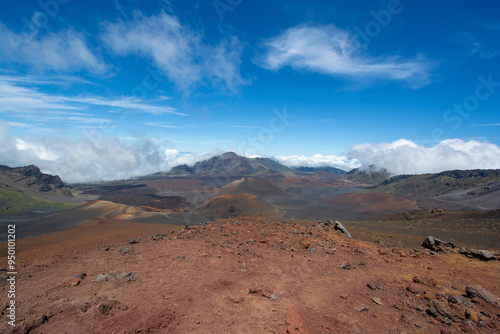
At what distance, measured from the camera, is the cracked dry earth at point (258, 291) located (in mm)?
4805

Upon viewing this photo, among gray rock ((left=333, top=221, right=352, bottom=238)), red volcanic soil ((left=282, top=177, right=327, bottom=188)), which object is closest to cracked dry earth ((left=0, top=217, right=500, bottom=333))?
gray rock ((left=333, top=221, right=352, bottom=238))

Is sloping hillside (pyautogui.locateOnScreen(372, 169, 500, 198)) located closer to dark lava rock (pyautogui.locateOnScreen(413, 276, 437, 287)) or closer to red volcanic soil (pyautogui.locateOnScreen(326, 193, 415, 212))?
red volcanic soil (pyautogui.locateOnScreen(326, 193, 415, 212))

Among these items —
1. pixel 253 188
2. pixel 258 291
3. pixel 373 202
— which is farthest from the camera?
pixel 253 188

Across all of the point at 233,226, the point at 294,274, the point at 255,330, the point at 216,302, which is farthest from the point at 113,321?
the point at 233,226

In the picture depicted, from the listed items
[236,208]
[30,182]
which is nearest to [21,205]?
[30,182]

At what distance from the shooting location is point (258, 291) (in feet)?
20.1

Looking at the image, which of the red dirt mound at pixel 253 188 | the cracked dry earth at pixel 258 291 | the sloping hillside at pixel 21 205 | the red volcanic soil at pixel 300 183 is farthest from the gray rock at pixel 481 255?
the red volcanic soil at pixel 300 183

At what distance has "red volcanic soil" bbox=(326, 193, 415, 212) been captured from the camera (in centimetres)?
6700

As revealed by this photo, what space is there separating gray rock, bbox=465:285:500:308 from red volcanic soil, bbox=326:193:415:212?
66351mm

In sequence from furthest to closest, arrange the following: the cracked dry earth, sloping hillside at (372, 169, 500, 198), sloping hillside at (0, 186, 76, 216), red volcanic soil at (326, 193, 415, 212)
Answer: sloping hillside at (372, 169, 500, 198)
red volcanic soil at (326, 193, 415, 212)
sloping hillside at (0, 186, 76, 216)
the cracked dry earth

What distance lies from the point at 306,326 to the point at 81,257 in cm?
961

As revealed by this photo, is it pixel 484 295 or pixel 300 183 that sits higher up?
pixel 300 183

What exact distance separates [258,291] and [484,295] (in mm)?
5985

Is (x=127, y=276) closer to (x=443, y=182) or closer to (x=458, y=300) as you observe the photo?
(x=458, y=300)
